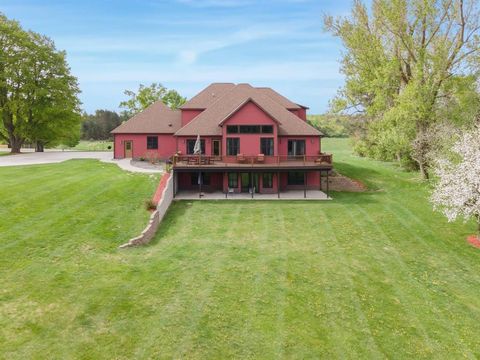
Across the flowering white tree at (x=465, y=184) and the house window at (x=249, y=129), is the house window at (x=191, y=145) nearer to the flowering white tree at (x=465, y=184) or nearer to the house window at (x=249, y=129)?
the house window at (x=249, y=129)

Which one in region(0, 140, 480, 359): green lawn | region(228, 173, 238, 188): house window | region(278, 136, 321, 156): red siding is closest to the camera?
region(0, 140, 480, 359): green lawn

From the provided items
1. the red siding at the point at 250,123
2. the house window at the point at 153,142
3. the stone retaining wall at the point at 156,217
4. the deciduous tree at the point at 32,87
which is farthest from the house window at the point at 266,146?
the deciduous tree at the point at 32,87

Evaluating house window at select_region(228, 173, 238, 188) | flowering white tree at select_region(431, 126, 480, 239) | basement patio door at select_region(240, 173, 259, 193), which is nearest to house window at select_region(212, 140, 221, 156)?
house window at select_region(228, 173, 238, 188)

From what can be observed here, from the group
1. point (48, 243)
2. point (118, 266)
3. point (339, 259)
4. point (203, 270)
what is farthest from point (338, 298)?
point (48, 243)

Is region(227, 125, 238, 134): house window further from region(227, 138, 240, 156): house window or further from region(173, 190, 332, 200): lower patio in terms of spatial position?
region(173, 190, 332, 200): lower patio

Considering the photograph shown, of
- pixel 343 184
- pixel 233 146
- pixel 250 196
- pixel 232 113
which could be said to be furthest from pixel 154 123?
pixel 343 184

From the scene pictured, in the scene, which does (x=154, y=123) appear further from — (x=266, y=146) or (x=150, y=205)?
(x=150, y=205)
